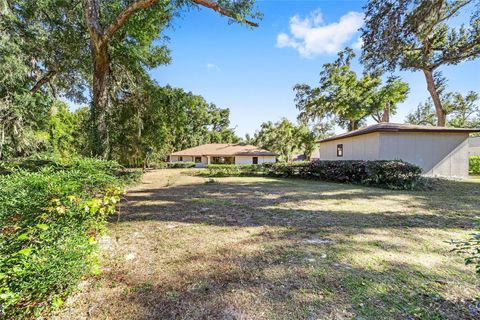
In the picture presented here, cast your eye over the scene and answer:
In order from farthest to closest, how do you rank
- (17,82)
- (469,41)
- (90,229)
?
1. (469,41)
2. (17,82)
3. (90,229)

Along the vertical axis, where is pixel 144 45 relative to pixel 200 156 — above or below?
above

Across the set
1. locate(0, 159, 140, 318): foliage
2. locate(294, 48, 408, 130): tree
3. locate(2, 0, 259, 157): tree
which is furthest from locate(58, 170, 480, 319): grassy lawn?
locate(294, 48, 408, 130): tree

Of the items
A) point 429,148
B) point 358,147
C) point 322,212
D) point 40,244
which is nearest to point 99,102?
point 40,244

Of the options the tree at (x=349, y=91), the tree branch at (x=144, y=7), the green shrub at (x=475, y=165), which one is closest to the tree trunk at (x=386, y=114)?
the tree at (x=349, y=91)

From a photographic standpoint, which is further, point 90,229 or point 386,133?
point 386,133

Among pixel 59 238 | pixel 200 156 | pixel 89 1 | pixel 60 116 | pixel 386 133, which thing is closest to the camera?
pixel 59 238

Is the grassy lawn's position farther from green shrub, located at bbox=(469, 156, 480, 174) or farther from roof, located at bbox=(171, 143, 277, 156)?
roof, located at bbox=(171, 143, 277, 156)

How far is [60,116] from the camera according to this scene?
28016 mm

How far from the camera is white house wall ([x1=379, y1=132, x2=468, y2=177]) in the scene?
13.4 meters

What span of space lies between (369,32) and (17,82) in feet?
58.0

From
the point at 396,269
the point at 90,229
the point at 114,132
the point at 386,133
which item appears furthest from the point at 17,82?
the point at 386,133

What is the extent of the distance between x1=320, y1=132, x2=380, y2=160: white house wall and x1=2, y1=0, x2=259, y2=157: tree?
1077 centimetres

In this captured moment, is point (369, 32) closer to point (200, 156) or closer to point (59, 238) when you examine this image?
point (59, 238)

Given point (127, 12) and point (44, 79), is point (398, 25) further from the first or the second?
point (44, 79)
